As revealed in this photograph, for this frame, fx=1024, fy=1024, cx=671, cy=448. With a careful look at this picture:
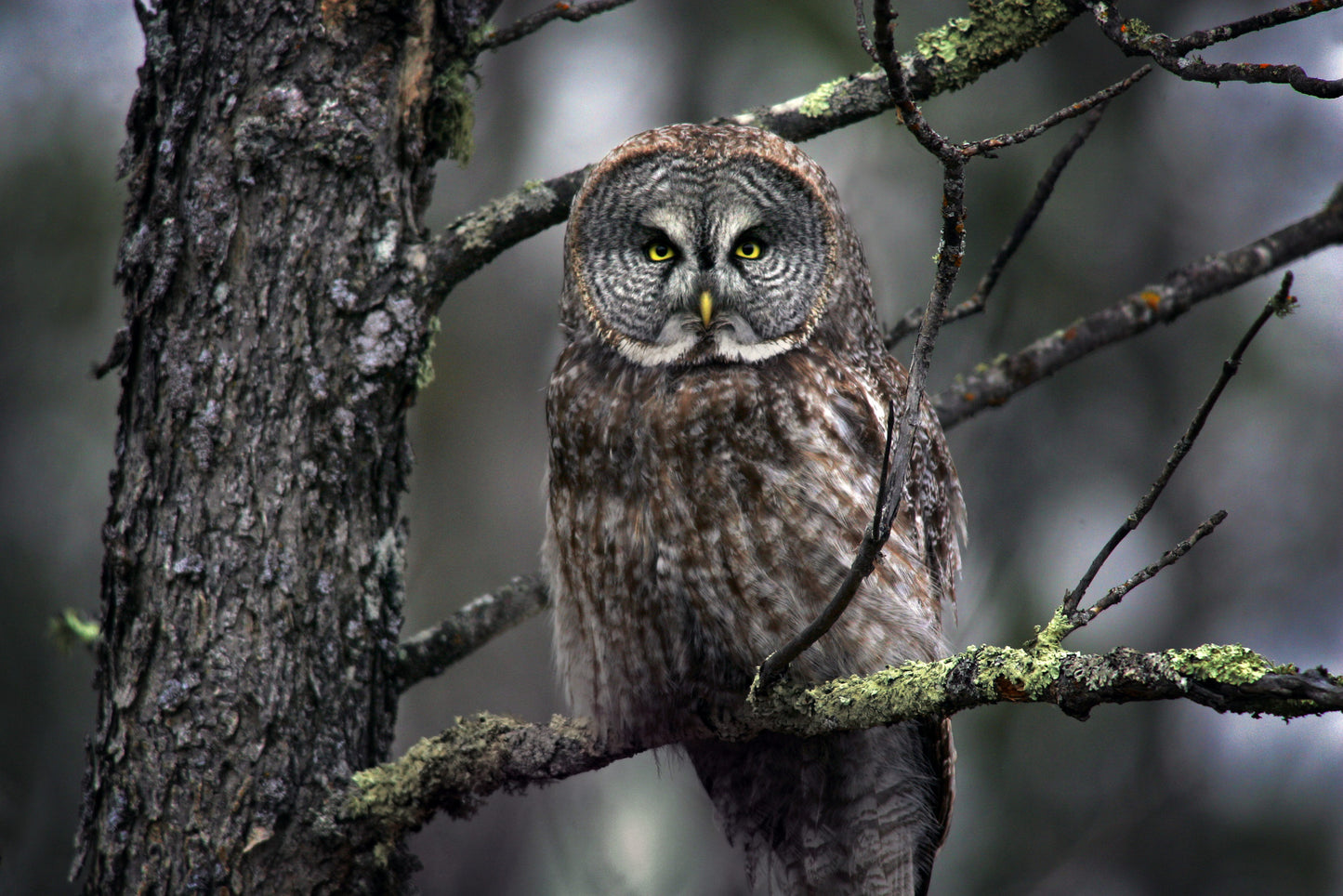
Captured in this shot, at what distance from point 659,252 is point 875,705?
55.5 inches

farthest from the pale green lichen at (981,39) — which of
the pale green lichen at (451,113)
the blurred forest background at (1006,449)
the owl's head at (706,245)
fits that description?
the blurred forest background at (1006,449)

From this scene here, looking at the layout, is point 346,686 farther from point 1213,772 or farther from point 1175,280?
point 1213,772

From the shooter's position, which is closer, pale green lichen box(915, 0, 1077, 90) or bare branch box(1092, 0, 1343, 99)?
bare branch box(1092, 0, 1343, 99)

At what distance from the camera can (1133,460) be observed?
657 centimetres

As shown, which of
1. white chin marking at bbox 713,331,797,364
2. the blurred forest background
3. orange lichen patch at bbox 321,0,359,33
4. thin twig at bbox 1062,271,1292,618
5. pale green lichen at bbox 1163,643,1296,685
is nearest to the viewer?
pale green lichen at bbox 1163,643,1296,685

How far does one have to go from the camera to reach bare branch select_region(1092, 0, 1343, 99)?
1792 millimetres

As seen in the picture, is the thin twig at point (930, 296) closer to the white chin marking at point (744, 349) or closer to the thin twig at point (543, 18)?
the white chin marking at point (744, 349)

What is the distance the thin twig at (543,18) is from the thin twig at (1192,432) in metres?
1.70

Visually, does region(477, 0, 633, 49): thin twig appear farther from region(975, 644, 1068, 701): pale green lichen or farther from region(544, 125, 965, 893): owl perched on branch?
region(975, 644, 1068, 701): pale green lichen

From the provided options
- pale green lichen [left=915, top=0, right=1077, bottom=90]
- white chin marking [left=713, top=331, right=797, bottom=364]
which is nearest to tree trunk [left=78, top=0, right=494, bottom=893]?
white chin marking [left=713, top=331, right=797, bottom=364]

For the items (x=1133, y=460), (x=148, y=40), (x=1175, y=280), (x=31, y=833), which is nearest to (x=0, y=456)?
(x=31, y=833)

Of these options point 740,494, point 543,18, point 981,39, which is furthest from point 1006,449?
point 543,18

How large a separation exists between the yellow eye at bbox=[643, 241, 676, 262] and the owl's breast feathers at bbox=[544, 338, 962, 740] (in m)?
0.32

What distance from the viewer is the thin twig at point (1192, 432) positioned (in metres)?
1.42
